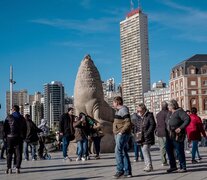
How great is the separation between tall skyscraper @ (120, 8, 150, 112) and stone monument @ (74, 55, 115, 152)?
145 meters

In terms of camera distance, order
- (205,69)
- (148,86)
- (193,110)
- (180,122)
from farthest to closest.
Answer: (148,86), (205,69), (193,110), (180,122)

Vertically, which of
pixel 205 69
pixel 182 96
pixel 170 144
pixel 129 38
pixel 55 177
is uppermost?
pixel 129 38

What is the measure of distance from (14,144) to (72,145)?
7341 mm

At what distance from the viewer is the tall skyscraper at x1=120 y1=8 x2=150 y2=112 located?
552 ft

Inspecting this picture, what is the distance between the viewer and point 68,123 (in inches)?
575

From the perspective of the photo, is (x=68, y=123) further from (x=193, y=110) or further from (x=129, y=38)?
(x=129, y=38)

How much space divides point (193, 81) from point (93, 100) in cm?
6617

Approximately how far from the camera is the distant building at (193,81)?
266 ft

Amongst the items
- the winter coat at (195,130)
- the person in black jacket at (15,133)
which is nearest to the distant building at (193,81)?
the winter coat at (195,130)

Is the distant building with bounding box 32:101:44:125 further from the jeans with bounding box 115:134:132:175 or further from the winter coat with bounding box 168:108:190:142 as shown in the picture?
the jeans with bounding box 115:134:132:175

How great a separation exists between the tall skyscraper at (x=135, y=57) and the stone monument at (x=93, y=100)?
14476 centimetres

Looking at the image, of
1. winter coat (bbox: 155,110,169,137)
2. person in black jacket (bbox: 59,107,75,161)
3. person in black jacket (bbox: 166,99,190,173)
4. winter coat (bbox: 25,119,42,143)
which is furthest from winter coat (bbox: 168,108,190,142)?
winter coat (bbox: 25,119,42,143)

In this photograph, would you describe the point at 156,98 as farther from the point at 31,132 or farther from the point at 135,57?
the point at 31,132

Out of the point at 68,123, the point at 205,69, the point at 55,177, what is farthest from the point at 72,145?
the point at 205,69
